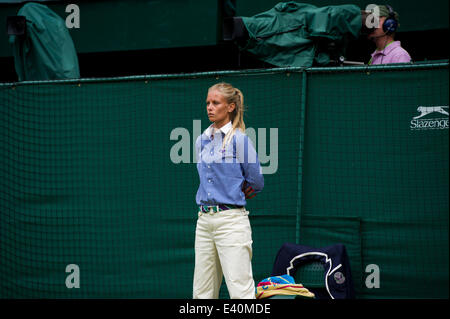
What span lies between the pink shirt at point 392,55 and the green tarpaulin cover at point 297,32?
1.27 feet

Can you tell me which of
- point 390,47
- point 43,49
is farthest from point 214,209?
point 43,49

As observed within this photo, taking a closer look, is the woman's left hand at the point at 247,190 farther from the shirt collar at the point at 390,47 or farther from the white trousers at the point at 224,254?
the shirt collar at the point at 390,47

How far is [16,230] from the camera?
7.42 m

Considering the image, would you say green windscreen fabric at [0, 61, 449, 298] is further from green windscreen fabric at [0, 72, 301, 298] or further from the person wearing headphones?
the person wearing headphones

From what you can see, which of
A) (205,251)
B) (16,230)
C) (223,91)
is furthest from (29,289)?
(223,91)

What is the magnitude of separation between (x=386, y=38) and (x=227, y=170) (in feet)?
10.1

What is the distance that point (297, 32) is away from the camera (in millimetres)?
7273

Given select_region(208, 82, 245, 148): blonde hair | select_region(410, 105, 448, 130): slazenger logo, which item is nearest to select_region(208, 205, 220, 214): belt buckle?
select_region(208, 82, 245, 148): blonde hair

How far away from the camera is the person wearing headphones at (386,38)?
6.84 meters

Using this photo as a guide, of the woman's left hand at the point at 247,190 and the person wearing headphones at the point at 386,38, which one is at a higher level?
the person wearing headphones at the point at 386,38

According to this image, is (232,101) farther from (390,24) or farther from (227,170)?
(390,24)

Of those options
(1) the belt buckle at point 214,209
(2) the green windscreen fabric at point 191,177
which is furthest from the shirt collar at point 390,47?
(1) the belt buckle at point 214,209

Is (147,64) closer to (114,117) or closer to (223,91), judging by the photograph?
(114,117)
